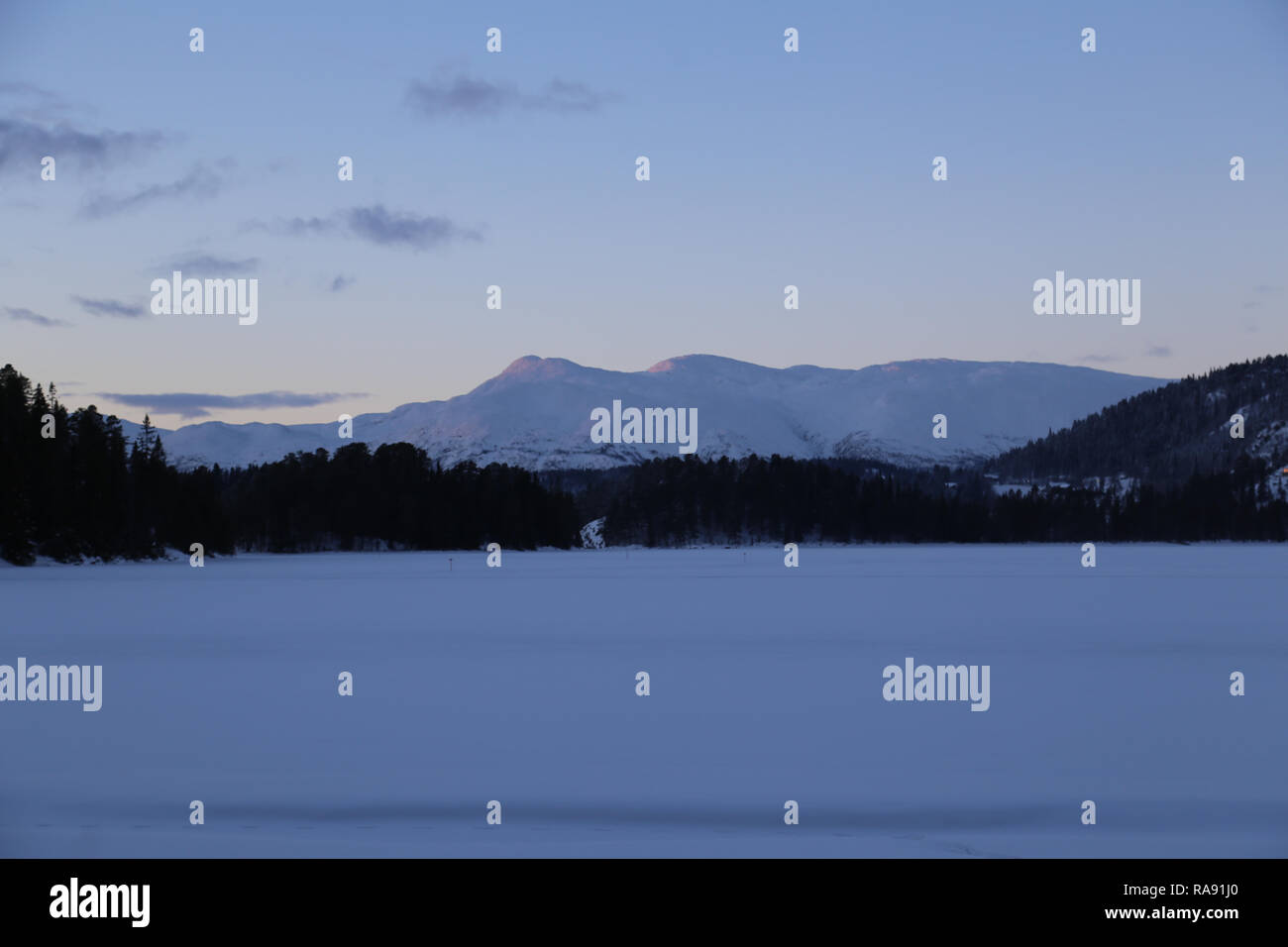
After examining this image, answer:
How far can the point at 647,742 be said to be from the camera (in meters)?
17.3

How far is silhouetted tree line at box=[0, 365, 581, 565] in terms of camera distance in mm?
93250

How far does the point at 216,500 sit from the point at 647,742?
12104 centimetres

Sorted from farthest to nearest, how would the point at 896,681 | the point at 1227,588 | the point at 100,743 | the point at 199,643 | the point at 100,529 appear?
1. the point at 100,529
2. the point at 1227,588
3. the point at 199,643
4. the point at 896,681
5. the point at 100,743

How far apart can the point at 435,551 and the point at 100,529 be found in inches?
2998

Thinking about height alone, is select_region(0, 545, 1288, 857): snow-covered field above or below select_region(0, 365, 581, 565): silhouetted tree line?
below

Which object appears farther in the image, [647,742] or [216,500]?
[216,500]

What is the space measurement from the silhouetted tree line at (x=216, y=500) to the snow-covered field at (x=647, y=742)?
64178mm

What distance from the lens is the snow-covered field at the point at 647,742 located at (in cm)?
1249

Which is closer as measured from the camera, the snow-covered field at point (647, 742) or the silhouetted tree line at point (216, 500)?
the snow-covered field at point (647, 742)

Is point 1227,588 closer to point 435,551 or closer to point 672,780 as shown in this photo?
point 672,780

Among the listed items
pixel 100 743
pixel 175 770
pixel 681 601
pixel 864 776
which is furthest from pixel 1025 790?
pixel 681 601

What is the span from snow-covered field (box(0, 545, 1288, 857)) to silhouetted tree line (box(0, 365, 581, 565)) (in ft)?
211

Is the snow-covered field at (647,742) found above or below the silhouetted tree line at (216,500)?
below
